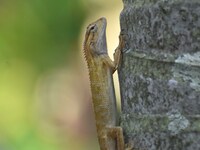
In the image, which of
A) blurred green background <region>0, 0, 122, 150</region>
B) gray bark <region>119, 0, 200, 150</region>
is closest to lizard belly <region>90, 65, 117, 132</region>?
gray bark <region>119, 0, 200, 150</region>

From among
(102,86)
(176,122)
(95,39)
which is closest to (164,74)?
(176,122)

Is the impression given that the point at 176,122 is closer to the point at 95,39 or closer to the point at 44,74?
the point at 95,39

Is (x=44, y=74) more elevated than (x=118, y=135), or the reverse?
(x=118, y=135)

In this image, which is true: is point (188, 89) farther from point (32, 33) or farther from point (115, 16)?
point (115, 16)

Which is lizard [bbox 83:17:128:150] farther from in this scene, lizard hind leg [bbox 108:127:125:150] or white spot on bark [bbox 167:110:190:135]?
white spot on bark [bbox 167:110:190:135]

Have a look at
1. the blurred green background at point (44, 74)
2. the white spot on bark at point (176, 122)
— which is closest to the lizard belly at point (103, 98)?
the white spot on bark at point (176, 122)

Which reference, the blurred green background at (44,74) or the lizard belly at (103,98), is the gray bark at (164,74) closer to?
the lizard belly at (103,98)

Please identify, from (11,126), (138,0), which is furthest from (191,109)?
(11,126)
